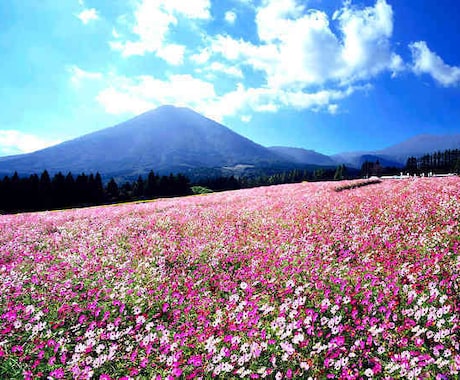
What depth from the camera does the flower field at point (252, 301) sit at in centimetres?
434

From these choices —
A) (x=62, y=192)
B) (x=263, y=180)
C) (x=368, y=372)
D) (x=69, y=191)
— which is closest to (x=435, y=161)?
(x=263, y=180)

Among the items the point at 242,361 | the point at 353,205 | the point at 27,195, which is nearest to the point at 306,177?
the point at 27,195

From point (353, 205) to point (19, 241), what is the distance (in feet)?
47.9

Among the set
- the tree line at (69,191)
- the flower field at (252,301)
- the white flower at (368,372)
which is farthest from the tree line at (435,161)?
the white flower at (368,372)

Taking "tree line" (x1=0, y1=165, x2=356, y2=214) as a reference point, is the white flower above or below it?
below

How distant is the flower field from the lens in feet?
14.3

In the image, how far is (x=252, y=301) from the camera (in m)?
6.17

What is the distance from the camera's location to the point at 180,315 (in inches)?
238

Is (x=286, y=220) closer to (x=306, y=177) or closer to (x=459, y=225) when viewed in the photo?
(x=459, y=225)

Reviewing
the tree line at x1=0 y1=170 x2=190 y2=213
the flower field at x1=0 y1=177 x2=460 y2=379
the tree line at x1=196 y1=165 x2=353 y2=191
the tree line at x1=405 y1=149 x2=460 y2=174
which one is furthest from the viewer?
the tree line at x1=405 y1=149 x2=460 y2=174

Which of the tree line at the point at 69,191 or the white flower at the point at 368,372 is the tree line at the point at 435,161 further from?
the white flower at the point at 368,372

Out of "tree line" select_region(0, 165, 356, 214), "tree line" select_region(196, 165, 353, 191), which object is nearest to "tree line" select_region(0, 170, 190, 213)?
"tree line" select_region(0, 165, 356, 214)

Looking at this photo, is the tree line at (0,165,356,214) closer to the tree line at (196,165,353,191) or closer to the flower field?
the tree line at (196,165,353,191)

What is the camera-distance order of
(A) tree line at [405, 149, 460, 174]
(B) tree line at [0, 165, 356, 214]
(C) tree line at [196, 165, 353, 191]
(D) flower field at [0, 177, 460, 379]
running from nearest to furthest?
(D) flower field at [0, 177, 460, 379] → (B) tree line at [0, 165, 356, 214] → (C) tree line at [196, 165, 353, 191] → (A) tree line at [405, 149, 460, 174]
